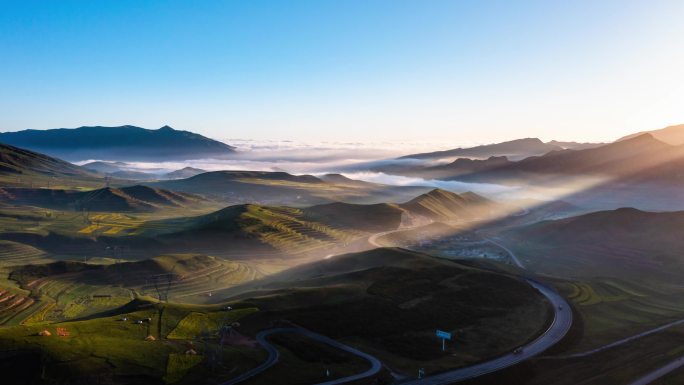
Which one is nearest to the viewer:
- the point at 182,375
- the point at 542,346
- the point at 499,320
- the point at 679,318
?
the point at 182,375

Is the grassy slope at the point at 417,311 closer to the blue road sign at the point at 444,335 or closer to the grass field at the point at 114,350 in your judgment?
the blue road sign at the point at 444,335

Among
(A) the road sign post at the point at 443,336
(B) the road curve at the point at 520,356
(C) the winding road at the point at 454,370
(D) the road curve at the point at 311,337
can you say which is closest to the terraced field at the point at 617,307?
(B) the road curve at the point at 520,356

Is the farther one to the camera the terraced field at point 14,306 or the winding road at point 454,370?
the terraced field at point 14,306

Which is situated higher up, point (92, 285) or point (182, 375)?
point (182, 375)

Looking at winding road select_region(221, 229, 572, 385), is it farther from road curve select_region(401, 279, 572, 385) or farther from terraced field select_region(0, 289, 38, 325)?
terraced field select_region(0, 289, 38, 325)

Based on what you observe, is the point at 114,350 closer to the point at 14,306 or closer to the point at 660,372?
the point at 14,306

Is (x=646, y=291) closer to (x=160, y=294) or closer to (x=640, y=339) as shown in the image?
(x=640, y=339)

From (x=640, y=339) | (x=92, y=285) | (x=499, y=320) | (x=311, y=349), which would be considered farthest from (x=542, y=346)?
(x=92, y=285)
